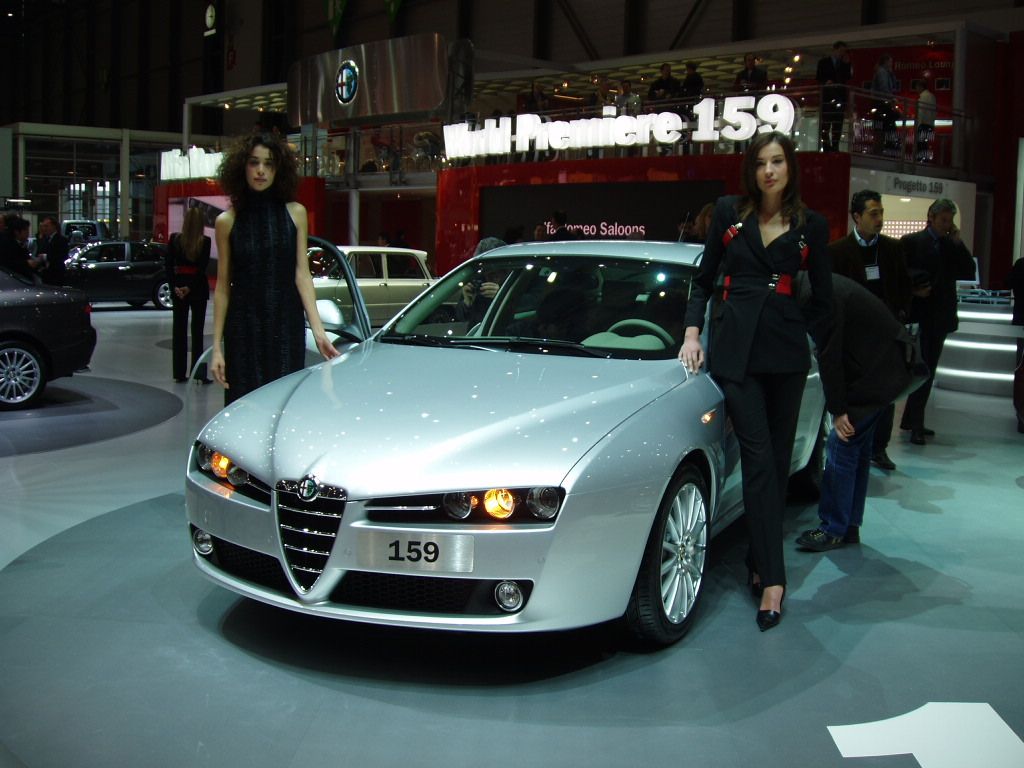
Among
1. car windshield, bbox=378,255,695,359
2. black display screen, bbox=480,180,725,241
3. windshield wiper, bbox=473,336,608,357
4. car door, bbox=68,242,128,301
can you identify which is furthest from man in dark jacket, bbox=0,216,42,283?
car door, bbox=68,242,128,301

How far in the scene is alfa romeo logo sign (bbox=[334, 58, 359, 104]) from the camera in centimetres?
2423

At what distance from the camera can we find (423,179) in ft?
71.4

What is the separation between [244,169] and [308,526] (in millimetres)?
1994

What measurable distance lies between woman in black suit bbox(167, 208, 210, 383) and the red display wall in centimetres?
615

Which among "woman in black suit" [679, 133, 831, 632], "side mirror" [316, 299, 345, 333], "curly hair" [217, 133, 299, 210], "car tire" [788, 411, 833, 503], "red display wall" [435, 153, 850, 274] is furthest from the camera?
"red display wall" [435, 153, 850, 274]

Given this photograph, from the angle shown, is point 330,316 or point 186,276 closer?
point 330,316

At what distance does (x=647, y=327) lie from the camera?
4.51 meters

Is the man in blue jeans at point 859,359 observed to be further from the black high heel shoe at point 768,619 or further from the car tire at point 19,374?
the car tire at point 19,374

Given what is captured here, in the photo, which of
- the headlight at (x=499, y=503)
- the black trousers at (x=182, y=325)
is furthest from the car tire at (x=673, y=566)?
the black trousers at (x=182, y=325)

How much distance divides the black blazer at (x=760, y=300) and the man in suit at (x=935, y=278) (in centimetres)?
387

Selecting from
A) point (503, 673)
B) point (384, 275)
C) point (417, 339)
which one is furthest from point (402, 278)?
point (503, 673)

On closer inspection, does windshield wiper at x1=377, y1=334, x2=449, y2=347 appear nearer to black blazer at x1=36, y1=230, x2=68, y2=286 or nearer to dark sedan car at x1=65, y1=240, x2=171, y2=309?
black blazer at x1=36, y1=230, x2=68, y2=286

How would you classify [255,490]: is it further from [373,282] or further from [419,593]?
[373,282]

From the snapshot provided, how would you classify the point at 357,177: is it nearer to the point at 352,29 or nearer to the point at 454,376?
the point at 352,29
